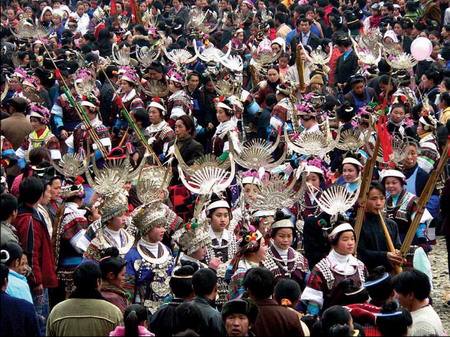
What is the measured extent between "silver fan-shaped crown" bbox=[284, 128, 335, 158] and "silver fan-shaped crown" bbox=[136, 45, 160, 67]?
5055 millimetres

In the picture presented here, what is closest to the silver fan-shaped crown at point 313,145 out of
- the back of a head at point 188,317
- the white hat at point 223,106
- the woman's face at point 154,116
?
the white hat at point 223,106

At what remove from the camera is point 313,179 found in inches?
386

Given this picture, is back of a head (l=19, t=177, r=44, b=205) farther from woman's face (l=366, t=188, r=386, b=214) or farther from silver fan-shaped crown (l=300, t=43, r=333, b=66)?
silver fan-shaped crown (l=300, t=43, r=333, b=66)

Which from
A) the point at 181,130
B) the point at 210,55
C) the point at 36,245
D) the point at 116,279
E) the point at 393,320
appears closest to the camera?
the point at 393,320

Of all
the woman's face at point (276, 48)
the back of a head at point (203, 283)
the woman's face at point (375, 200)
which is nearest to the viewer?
the back of a head at point (203, 283)

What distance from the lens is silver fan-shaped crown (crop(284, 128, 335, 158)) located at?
10211mm

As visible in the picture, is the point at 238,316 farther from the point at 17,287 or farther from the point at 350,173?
the point at 350,173

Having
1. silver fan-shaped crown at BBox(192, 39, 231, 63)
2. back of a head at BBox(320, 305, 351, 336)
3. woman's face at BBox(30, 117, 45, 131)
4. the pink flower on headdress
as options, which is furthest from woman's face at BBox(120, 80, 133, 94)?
back of a head at BBox(320, 305, 351, 336)

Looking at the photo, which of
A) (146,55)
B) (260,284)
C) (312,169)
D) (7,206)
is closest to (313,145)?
(312,169)

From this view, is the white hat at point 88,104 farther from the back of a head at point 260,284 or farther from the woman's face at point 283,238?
the back of a head at point 260,284

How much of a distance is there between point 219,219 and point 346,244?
1184 mm

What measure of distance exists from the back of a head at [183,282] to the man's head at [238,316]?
1.75 ft

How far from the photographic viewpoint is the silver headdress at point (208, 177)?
884cm

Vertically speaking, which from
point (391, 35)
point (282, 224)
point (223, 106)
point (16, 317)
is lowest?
point (16, 317)
